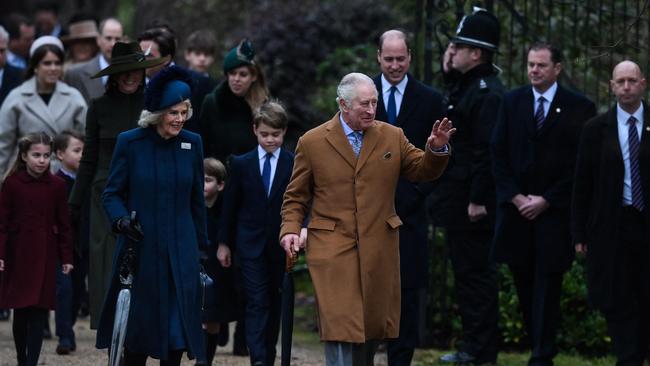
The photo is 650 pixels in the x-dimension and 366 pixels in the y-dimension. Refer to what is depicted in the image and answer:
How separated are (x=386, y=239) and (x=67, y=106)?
4.52 m

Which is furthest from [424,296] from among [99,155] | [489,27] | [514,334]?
[99,155]

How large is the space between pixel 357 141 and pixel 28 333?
8.97 feet

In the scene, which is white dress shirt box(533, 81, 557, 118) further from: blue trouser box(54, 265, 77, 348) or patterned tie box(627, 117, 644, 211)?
blue trouser box(54, 265, 77, 348)

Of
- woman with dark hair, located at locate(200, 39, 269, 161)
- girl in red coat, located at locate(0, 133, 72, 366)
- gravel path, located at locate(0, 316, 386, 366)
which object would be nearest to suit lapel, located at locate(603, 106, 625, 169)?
gravel path, located at locate(0, 316, 386, 366)

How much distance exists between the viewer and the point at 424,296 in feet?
38.1

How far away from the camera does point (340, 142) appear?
330 inches

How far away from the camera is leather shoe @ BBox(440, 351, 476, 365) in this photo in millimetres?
10609

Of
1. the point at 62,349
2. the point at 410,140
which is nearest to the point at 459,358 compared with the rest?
the point at 410,140

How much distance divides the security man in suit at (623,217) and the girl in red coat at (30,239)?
3546mm

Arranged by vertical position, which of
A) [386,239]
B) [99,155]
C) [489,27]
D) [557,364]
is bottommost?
[557,364]

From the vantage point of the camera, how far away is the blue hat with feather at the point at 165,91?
8.48 meters

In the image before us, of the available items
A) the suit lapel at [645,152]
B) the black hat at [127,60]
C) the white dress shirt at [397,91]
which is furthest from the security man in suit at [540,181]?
the black hat at [127,60]

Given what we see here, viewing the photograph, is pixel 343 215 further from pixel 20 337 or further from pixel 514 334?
pixel 514 334

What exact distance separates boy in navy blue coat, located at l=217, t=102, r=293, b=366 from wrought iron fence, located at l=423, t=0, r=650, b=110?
1953 mm
